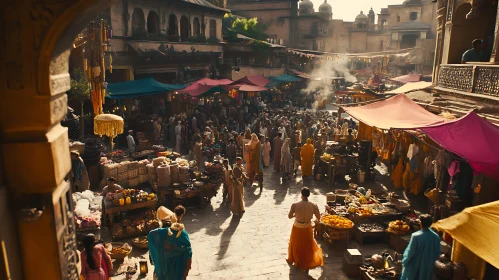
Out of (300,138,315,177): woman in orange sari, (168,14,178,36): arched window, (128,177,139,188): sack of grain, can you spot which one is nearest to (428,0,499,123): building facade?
(300,138,315,177): woman in orange sari

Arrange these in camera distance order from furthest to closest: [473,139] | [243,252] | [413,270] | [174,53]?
[174,53]
[243,252]
[473,139]
[413,270]

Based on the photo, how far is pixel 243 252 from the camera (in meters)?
7.98

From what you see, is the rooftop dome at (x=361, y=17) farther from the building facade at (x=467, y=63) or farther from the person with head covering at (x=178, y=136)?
the person with head covering at (x=178, y=136)

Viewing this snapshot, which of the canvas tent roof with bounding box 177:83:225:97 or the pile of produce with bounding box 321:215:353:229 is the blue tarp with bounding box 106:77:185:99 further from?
the pile of produce with bounding box 321:215:353:229

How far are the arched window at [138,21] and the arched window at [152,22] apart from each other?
885 millimetres

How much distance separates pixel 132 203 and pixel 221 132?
26.9 ft

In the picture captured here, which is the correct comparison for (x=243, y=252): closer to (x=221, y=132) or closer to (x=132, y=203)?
(x=132, y=203)

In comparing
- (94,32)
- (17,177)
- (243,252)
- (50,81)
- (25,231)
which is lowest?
(243,252)

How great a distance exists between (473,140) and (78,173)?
356 inches

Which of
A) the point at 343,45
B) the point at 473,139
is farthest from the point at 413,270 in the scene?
the point at 343,45

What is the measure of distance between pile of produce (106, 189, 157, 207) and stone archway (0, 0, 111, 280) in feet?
19.0

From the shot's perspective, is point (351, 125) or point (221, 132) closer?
point (221, 132)

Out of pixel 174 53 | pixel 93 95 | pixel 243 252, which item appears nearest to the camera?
pixel 243 252

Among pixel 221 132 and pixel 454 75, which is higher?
pixel 454 75
